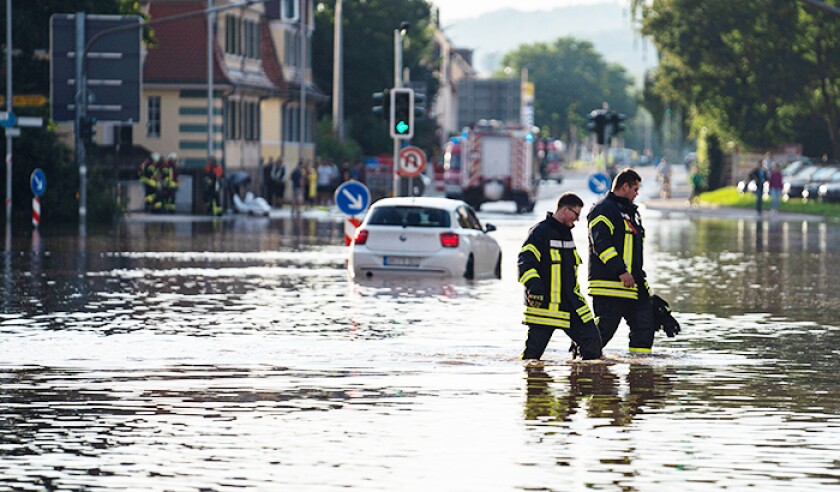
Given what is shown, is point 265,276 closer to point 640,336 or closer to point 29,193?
point 640,336

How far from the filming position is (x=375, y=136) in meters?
96.5

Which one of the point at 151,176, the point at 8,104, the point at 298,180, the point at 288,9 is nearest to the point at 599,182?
the point at 288,9

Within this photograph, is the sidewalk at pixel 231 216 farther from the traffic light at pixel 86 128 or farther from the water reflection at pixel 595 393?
the water reflection at pixel 595 393

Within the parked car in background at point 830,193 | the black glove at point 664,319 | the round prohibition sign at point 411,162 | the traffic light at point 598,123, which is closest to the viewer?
the black glove at point 664,319

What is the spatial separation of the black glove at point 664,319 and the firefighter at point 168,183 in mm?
43832

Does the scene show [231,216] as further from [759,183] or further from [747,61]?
[747,61]

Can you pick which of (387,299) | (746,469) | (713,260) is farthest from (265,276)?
(746,469)

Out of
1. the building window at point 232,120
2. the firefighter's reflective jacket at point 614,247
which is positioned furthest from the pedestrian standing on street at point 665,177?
the firefighter's reflective jacket at point 614,247

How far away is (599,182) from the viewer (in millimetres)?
52906

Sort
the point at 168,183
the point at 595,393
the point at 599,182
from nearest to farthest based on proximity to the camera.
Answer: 1. the point at 595,393
2. the point at 599,182
3. the point at 168,183

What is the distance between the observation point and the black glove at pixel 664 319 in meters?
16.1

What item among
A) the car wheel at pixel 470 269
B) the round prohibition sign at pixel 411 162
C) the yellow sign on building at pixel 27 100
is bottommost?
the car wheel at pixel 470 269

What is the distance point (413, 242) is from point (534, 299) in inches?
489

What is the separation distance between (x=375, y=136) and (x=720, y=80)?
23094mm
